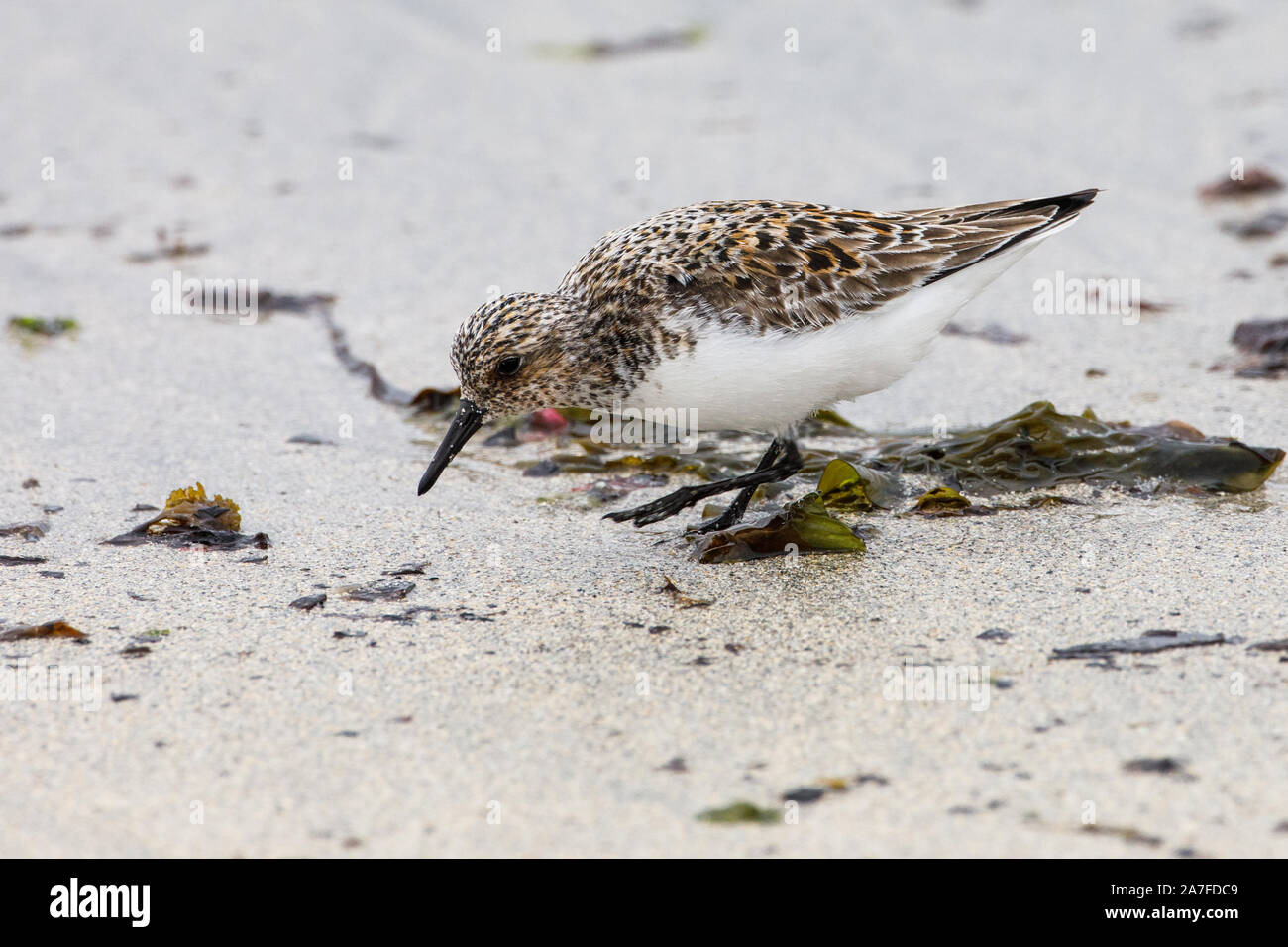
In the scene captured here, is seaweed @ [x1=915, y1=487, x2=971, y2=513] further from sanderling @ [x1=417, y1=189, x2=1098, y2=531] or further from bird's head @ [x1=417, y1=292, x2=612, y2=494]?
bird's head @ [x1=417, y1=292, x2=612, y2=494]

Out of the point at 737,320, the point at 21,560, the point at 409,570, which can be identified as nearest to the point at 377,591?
the point at 409,570

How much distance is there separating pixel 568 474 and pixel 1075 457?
1964 mm

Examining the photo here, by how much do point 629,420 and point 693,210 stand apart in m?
1.06

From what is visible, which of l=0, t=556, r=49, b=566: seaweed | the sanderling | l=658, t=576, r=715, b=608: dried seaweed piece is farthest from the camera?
the sanderling

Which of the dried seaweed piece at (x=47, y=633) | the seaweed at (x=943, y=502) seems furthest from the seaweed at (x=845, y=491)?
the dried seaweed piece at (x=47, y=633)

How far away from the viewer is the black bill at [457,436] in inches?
193

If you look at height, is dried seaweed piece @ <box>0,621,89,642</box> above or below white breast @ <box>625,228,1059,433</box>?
below

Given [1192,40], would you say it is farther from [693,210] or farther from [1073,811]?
[1073,811]

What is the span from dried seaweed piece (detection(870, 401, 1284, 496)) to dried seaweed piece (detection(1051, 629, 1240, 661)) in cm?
131

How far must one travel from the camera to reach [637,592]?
4.46 m

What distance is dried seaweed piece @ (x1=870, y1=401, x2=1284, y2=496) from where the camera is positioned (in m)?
5.05

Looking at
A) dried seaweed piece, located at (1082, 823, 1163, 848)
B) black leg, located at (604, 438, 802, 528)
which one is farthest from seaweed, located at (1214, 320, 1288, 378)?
dried seaweed piece, located at (1082, 823, 1163, 848)

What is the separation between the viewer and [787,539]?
4.76 m

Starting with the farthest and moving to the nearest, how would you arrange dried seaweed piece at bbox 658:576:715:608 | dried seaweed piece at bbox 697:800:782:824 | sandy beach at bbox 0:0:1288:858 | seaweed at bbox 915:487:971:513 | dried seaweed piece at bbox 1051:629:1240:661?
seaweed at bbox 915:487:971:513, dried seaweed piece at bbox 658:576:715:608, dried seaweed piece at bbox 1051:629:1240:661, sandy beach at bbox 0:0:1288:858, dried seaweed piece at bbox 697:800:782:824
